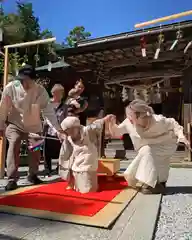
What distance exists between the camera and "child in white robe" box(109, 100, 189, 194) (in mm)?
2807

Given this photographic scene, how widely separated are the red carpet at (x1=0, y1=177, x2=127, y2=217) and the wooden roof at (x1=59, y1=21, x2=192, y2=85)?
4.13m

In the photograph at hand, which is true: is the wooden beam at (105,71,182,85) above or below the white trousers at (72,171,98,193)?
above

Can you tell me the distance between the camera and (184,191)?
3066 mm

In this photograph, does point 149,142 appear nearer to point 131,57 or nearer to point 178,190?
point 178,190

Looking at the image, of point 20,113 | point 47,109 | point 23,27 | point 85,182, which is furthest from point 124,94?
point 23,27

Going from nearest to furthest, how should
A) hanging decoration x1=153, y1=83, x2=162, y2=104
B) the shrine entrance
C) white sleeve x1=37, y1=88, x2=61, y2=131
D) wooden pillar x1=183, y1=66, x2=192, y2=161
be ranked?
1. white sleeve x1=37, y1=88, x2=61, y2=131
2. the shrine entrance
3. wooden pillar x1=183, y1=66, x2=192, y2=161
4. hanging decoration x1=153, y1=83, x2=162, y2=104

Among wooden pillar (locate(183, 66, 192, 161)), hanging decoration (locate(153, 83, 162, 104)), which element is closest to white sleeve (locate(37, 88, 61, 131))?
wooden pillar (locate(183, 66, 192, 161))

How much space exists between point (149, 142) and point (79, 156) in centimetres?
80

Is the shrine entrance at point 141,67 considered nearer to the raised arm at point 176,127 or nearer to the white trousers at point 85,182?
the raised arm at point 176,127

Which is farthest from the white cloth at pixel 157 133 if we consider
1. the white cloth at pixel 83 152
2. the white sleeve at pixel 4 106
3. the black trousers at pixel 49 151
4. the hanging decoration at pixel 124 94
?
the hanging decoration at pixel 124 94

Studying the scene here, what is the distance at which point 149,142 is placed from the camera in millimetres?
2957

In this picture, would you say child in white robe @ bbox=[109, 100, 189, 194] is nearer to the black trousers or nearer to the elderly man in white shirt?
the elderly man in white shirt

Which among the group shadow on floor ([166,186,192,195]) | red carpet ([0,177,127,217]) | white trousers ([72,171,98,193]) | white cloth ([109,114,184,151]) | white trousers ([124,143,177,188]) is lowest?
shadow on floor ([166,186,192,195])

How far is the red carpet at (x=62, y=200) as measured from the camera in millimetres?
2141
